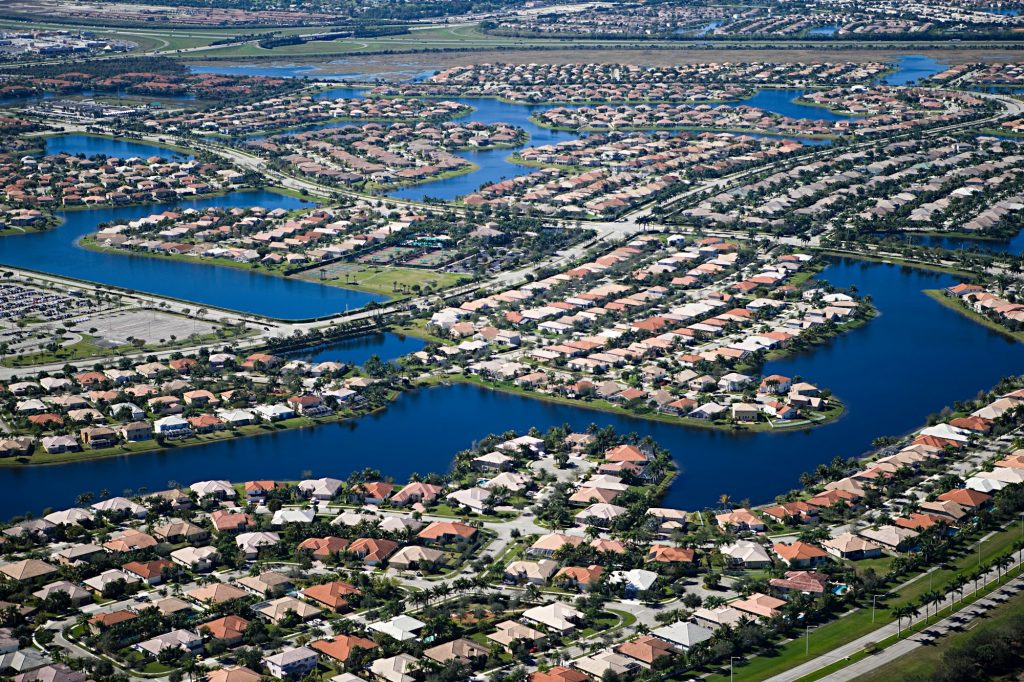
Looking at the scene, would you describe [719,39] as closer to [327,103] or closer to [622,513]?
[327,103]

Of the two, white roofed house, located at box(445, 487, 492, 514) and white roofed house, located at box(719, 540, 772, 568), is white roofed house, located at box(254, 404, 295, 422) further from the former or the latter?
white roofed house, located at box(719, 540, 772, 568)

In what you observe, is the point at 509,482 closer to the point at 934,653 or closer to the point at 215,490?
the point at 215,490

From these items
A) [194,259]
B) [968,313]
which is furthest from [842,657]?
[194,259]

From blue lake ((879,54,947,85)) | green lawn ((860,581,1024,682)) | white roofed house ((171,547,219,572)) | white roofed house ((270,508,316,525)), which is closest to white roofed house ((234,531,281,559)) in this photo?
white roofed house ((171,547,219,572))

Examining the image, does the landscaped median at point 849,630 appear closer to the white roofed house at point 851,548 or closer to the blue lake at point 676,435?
the white roofed house at point 851,548

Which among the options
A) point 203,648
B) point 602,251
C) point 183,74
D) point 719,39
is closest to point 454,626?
point 203,648

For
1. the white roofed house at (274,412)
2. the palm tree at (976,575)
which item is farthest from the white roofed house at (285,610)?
the palm tree at (976,575)

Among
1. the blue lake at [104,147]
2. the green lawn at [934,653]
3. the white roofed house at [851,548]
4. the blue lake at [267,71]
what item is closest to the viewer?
the green lawn at [934,653]
